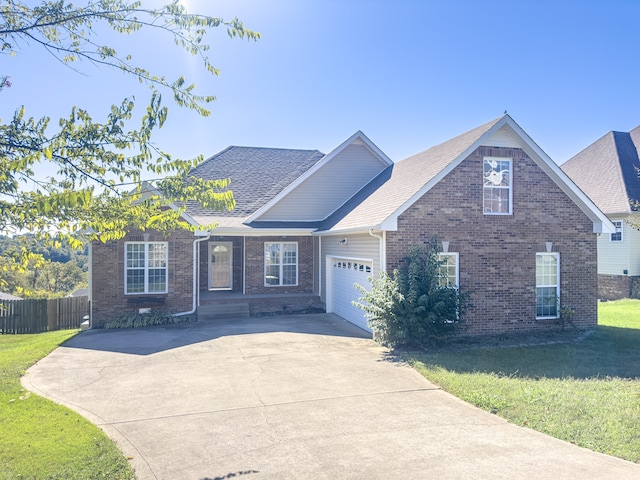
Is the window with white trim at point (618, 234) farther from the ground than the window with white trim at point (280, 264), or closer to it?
farther from the ground

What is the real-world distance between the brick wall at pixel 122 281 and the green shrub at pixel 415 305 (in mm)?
7649

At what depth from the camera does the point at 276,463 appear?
5.25 meters

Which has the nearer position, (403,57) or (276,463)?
(276,463)

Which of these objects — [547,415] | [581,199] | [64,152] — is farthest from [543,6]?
[64,152]

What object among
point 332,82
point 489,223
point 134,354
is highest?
point 332,82

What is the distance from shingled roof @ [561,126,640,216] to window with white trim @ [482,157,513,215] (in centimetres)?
1262

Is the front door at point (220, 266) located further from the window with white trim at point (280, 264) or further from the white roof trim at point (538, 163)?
the white roof trim at point (538, 163)

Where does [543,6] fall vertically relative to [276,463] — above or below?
above

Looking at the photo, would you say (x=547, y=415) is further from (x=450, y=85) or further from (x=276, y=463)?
(x=450, y=85)

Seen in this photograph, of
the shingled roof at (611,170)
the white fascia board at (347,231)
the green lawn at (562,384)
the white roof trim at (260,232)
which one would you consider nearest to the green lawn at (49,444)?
the green lawn at (562,384)

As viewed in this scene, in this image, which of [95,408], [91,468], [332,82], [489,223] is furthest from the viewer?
[332,82]

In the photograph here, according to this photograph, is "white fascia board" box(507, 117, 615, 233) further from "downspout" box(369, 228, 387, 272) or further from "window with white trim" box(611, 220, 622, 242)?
"window with white trim" box(611, 220, 622, 242)

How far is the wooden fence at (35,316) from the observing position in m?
15.9

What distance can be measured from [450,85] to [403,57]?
2.25 metres
